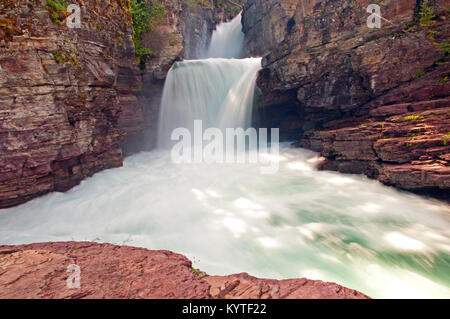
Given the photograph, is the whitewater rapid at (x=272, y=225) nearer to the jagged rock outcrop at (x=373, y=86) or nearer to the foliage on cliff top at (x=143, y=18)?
the jagged rock outcrop at (x=373, y=86)

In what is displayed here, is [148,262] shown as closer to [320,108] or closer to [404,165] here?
[404,165]

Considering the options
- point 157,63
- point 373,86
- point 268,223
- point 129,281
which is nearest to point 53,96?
point 129,281

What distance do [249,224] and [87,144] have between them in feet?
21.8

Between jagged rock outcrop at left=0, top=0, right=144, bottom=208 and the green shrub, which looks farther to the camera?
the green shrub

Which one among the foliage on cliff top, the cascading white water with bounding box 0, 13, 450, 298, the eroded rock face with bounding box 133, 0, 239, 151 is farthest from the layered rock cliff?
the foliage on cliff top

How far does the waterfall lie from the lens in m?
13.9

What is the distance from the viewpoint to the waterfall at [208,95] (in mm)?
13875

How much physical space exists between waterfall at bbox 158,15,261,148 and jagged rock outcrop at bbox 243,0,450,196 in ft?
6.80

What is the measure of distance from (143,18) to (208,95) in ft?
18.8

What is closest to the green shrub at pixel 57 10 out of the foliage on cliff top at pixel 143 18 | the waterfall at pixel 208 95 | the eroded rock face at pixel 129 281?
the foliage on cliff top at pixel 143 18

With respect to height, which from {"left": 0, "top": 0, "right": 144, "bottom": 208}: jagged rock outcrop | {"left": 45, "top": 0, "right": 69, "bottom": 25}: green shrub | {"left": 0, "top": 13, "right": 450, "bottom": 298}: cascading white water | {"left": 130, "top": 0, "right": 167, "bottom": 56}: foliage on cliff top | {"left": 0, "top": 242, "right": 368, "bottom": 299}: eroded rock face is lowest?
{"left": 0, "top": 13, "right": 450, "bottom": 298}: cascading white water

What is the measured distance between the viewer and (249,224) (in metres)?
6.02

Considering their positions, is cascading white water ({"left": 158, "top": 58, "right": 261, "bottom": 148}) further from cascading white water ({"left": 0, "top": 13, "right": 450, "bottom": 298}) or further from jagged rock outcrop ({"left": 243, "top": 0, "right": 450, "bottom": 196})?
cascading white water ({"left": 0, "top": 13, "right": 450, "bottom": 298})
